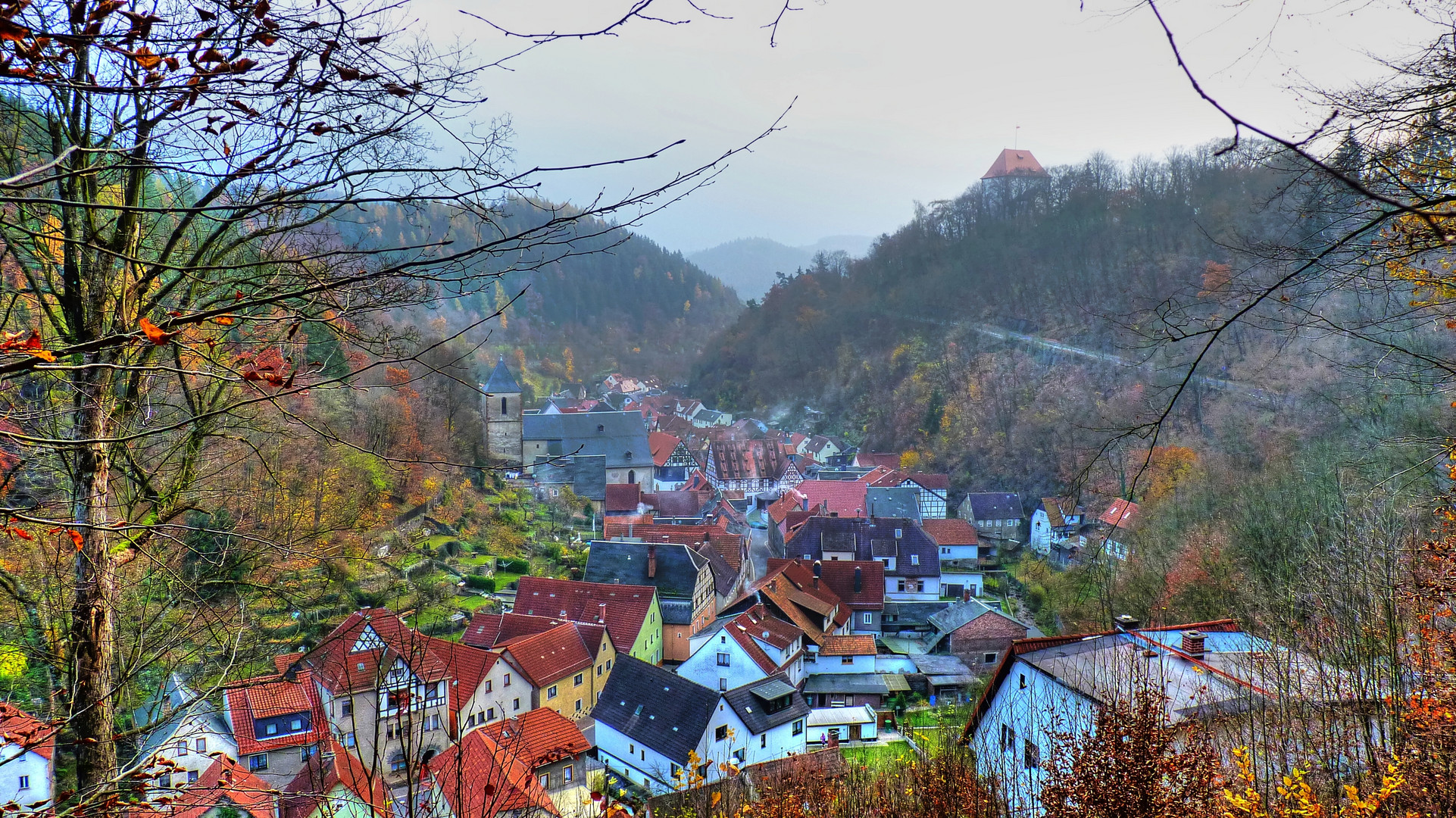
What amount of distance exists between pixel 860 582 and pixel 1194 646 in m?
17.6

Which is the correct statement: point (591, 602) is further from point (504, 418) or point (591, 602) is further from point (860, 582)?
point (504, 418)

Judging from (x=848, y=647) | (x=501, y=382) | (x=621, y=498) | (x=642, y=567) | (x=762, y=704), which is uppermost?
(x=501, y=382)

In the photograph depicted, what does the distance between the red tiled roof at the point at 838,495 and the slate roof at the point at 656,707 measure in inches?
787

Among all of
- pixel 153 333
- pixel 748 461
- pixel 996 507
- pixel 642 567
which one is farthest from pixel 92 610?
pixel 748 461

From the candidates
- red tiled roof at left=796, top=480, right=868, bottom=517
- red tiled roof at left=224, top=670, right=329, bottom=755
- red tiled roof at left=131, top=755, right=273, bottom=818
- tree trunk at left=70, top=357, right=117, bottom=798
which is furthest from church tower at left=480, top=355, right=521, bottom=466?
red tiled roof at left=131, top=755, right=273, bottom=818

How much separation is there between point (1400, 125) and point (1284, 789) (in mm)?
3573

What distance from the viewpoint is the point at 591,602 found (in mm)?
20703

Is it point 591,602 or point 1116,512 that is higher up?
point 1116,512

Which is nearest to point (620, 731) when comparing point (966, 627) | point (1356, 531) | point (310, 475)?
point (310, 475)

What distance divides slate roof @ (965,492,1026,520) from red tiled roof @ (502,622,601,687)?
21.0 m

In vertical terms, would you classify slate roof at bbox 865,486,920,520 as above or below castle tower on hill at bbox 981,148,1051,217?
below

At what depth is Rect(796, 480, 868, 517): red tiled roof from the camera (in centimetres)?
3594

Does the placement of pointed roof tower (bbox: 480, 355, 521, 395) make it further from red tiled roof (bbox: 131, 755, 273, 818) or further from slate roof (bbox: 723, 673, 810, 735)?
red tiled roof (bbox: 131, 755, 273, 818)

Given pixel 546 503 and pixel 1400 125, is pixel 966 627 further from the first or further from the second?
pixel 1400 125
